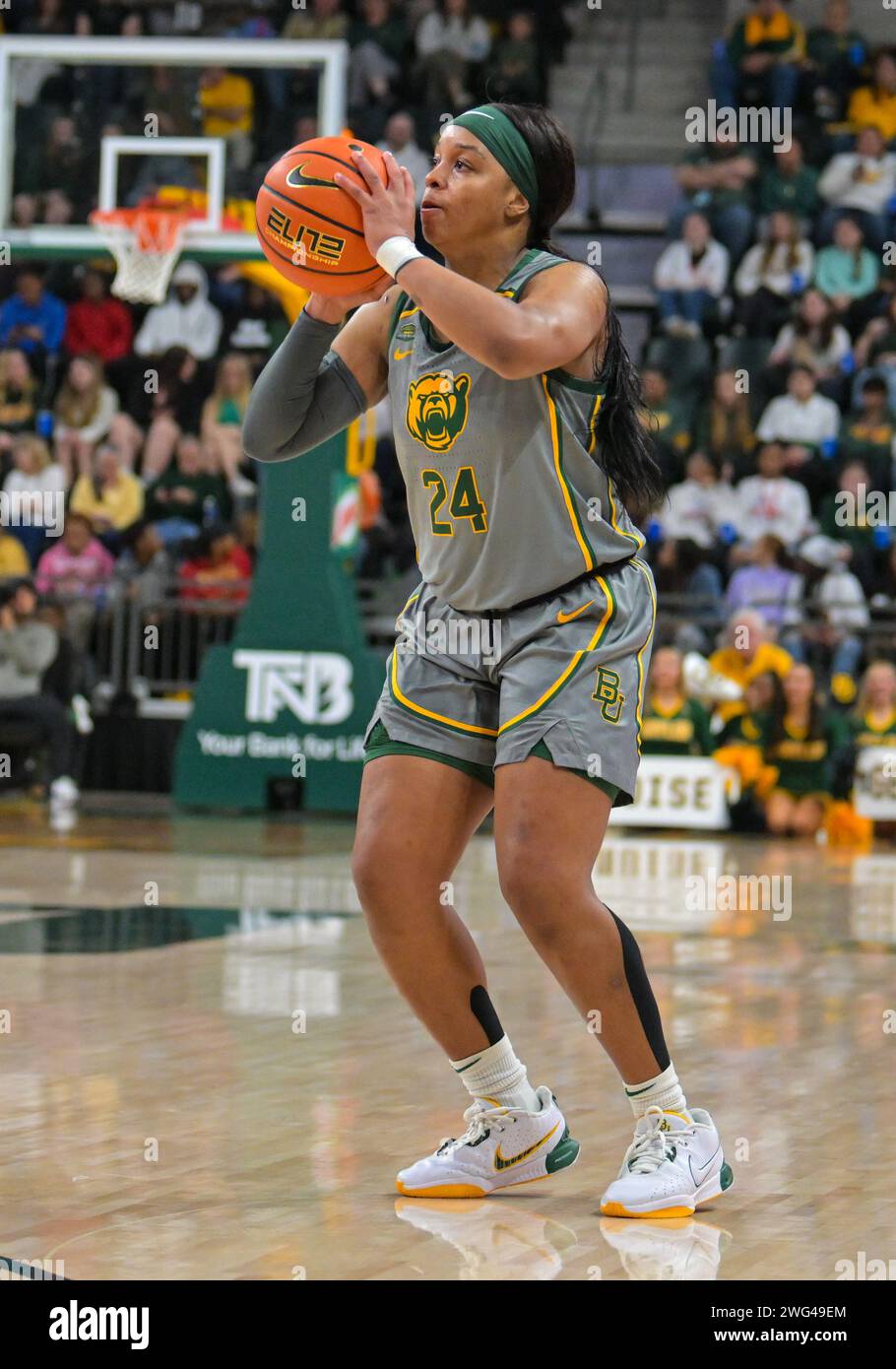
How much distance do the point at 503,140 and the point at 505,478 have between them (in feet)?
2.19

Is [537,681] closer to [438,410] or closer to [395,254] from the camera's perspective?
[438,410]

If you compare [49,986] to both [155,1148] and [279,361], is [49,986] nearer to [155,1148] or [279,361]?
[155,1148]

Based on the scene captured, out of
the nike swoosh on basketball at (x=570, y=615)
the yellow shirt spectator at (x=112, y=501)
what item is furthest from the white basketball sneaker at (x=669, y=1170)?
the yellow shirt spectator at (x=112, y=501)

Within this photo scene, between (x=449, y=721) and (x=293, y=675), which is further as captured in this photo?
(x=293, y=675)

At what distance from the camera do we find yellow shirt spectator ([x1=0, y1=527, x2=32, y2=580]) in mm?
15820

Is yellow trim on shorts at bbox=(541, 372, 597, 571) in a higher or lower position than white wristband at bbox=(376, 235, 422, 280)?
lower

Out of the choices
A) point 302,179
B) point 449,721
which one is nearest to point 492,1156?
point 449,721

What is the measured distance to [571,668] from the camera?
12.6ft

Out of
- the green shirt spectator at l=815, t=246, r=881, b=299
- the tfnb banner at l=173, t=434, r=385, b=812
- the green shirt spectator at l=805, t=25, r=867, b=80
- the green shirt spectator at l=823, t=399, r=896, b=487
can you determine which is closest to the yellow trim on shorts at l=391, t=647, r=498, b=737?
the tfnb banner at l=173, t=434, r=385, b=812

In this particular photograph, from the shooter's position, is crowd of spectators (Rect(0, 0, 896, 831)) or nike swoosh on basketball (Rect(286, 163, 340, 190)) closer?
nike swoosh on basketball (Rect(286, 163, 340, 190))

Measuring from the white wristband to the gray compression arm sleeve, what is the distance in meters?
0.29

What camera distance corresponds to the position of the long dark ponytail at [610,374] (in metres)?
3.98

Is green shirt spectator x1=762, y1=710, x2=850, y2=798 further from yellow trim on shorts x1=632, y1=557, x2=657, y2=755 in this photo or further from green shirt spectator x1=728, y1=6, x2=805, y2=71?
yellow trim on shorts x1=632, y1=557, x2=657, y2=755

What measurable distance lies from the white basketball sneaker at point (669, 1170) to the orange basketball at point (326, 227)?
1762 millimetres
